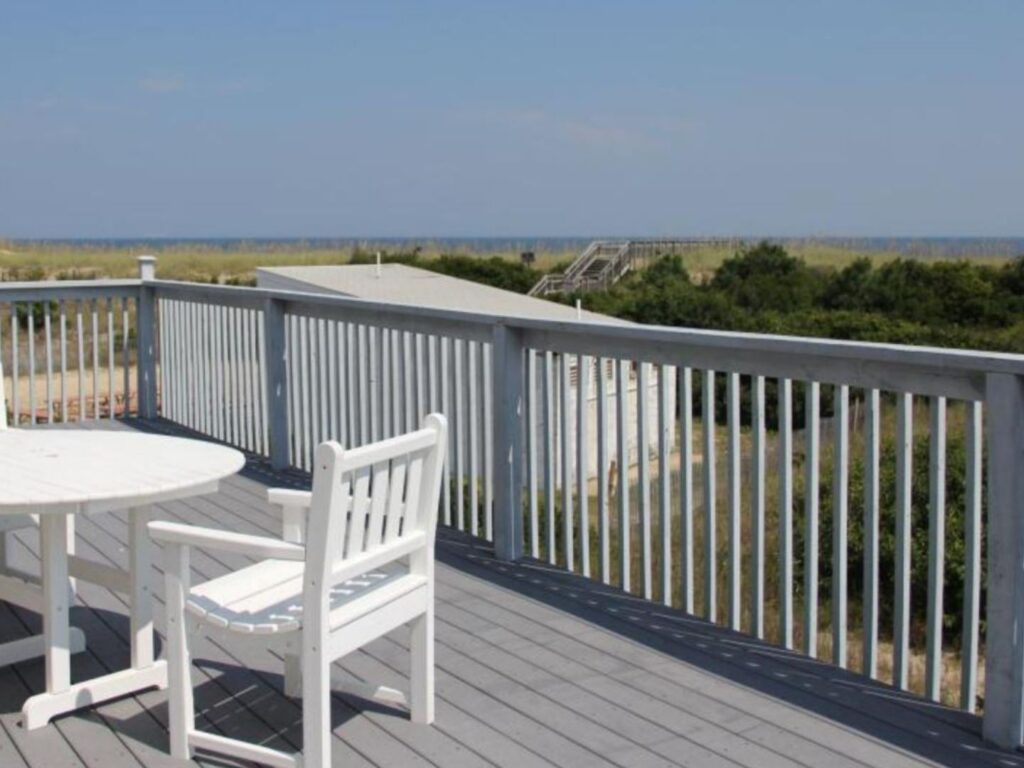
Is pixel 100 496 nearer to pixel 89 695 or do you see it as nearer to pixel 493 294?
pixel 89 695

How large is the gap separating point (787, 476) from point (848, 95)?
53674 mm

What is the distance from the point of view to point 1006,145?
51938mm

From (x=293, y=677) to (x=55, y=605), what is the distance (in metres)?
0.71

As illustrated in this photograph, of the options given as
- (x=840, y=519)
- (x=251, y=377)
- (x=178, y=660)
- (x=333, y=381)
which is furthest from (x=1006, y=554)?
(x=251, y=377)

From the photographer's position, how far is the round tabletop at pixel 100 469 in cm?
307

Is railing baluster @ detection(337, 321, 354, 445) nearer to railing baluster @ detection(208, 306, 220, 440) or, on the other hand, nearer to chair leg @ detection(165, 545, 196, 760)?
railing baluster @ detection(208, 306, 220, 440)

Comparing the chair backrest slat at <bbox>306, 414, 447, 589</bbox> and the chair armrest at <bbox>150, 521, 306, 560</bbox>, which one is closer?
the chair backrest slat at <bbox>306, 414, 447, 589</bbox>

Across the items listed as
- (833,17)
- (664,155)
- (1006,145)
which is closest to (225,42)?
(664,155)

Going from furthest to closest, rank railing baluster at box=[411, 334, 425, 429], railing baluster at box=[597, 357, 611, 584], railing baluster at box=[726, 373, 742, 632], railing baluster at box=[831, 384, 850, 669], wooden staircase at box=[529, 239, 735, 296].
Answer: wooden staircase at box=[529, 239, 735, 296] → railing baluster at box=[411, 334, 425, 429] → railing baluster at box=[597, 357, 611, 584] → railing baluster at box=[726, 373, 742, 632] → railing baluster at box=[831, 384, 850, 669]

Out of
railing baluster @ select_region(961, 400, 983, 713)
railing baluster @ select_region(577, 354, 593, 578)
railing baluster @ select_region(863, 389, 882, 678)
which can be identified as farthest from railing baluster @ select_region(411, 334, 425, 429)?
railing baluster @ select_region(961, 400, 983, 713)

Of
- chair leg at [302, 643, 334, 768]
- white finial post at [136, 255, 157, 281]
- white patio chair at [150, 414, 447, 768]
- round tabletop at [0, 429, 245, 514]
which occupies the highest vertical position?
white finial post at [136, 255, 157, 281]

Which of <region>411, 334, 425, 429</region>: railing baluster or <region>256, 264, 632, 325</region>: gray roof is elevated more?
<region>256, 264, 632, 325</region>: gray roof

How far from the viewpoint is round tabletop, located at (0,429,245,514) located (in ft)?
10.1

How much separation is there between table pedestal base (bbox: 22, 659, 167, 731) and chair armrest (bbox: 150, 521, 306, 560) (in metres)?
0.71
